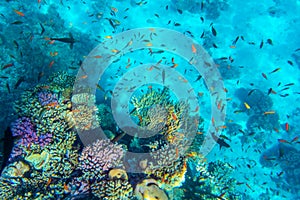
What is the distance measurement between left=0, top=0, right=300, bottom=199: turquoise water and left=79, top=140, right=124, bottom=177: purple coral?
0.02 m

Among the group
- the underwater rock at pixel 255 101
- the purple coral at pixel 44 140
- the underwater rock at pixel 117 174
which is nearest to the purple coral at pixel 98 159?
the underwater rock at pixel 117 174

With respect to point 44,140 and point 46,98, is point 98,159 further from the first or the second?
point 46,98

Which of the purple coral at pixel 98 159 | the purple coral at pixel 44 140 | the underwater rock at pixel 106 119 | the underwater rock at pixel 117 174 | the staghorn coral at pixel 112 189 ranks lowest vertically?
the staghorn coral at pixel 112 189

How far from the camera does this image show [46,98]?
4.73 meters

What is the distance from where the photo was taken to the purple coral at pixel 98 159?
4.29 metres

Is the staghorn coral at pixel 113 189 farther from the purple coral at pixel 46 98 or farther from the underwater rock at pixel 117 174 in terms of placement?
the purple coral at pixel 46 98

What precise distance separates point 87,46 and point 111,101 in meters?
5.94

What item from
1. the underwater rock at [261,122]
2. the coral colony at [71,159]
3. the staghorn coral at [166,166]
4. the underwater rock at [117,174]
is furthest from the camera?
the underwater rock at [261,122]

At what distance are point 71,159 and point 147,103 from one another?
2567mm

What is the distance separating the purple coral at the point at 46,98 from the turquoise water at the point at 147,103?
0.08 ft

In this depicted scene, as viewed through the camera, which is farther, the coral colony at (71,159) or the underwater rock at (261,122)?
the underwater rock at (261,122)

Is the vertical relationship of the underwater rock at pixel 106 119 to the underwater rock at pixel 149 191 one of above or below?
above

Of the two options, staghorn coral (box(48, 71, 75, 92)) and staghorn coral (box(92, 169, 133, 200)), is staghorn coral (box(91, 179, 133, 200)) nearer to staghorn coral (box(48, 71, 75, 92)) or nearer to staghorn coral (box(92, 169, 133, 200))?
staghorn coral (box(92, 169, 133, 200))

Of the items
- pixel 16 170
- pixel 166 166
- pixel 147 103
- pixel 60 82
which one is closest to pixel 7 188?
pixel 16 170
